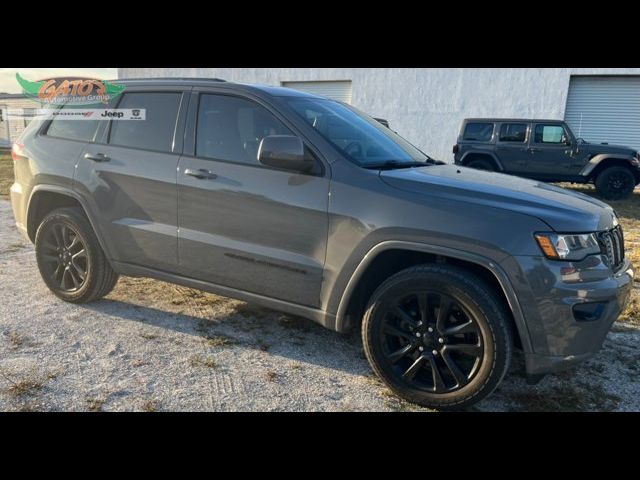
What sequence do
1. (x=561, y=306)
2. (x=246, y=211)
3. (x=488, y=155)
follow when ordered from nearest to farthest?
1. (x=561, y=306)
2. (x=246, y=211)
3. (x=488, y=155)

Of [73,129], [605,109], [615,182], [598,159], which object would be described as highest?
[605,109]

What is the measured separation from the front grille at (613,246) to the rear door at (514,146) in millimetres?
9811

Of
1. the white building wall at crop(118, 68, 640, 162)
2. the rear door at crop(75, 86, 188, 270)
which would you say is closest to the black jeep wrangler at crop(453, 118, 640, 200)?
the white building wall at crop(118, 68, 640, 162)

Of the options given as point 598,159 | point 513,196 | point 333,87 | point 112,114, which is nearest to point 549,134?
point 598,159

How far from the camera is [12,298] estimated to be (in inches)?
173

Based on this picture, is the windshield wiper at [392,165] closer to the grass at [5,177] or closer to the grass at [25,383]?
the grass at [25,383]

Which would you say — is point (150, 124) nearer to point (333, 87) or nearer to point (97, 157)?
point (97, 157)

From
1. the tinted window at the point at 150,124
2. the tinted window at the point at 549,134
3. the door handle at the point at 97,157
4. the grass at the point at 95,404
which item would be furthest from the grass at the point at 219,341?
the tinted window at the point at 549,134

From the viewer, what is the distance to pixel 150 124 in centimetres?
377

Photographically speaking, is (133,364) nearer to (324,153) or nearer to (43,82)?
(324,153)

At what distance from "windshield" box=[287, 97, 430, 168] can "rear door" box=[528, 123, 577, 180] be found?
9379 millimetres

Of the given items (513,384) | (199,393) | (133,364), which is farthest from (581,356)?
(133,364)

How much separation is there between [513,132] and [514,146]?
37 cm
